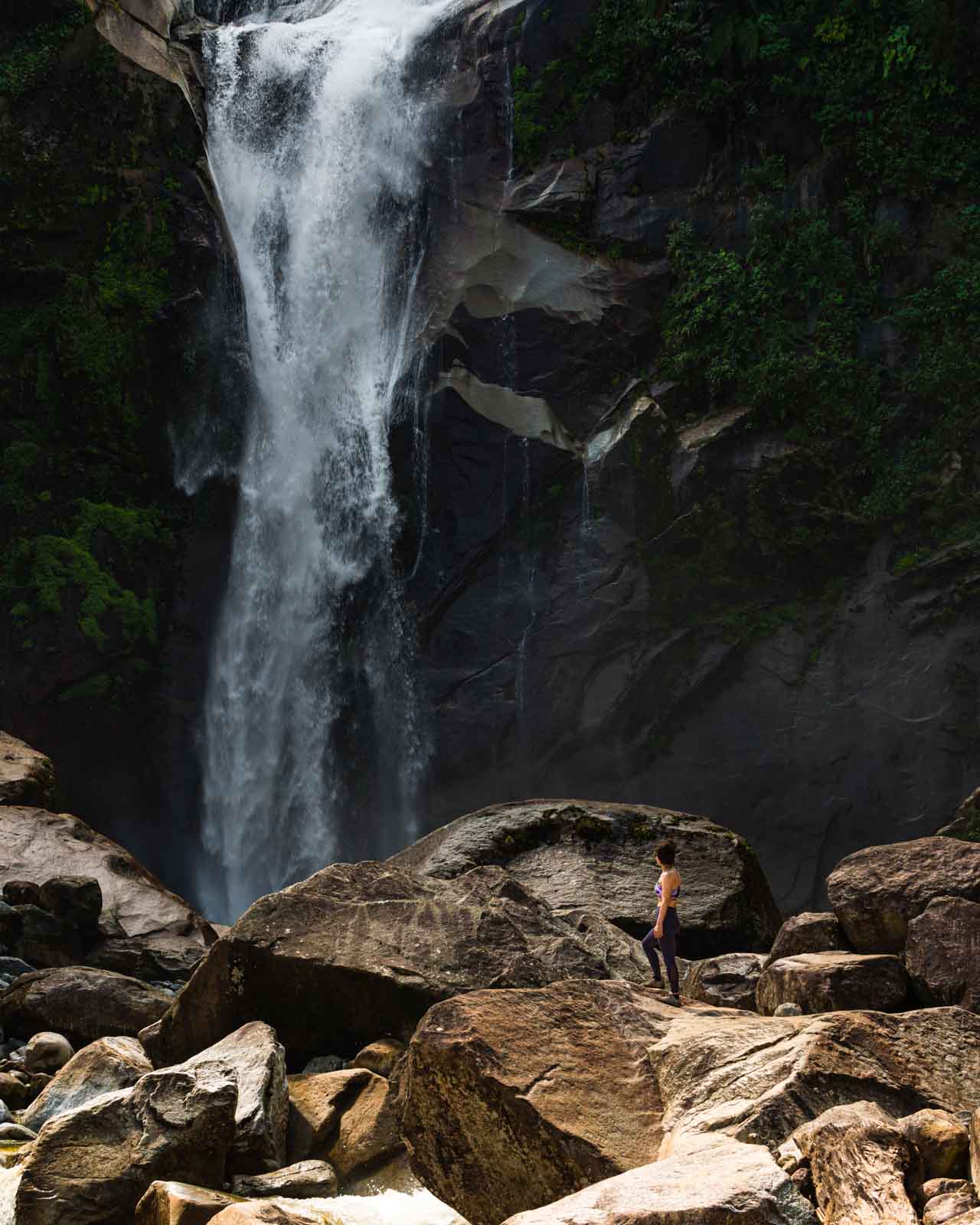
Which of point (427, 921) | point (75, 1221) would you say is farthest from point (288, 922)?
point (75, 1221)

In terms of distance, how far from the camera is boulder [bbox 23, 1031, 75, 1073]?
7121mm

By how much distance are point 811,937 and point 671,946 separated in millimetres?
904

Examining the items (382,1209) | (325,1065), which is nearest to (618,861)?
(325,1065)

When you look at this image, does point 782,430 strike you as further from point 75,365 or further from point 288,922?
point 288,922

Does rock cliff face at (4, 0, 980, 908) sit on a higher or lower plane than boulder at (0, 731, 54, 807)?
higher

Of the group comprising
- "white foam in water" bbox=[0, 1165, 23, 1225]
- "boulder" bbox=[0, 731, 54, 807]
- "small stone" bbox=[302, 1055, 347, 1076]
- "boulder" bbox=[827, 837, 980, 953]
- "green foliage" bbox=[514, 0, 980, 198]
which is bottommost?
"white foam in water" bbox=[0, 1165, 23, 1225]

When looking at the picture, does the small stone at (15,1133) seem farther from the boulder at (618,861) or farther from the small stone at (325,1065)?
the boulder at (618,861)

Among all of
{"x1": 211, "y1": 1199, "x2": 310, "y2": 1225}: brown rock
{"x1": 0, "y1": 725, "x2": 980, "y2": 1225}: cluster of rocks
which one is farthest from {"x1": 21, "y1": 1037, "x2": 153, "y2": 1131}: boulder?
{"x1": 211, "y1": 1199, "x2": 310, "y2": 1225}: brown rock

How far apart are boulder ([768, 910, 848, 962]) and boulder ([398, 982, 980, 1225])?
1771 millimetres

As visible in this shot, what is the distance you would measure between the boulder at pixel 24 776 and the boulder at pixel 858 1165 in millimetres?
11073

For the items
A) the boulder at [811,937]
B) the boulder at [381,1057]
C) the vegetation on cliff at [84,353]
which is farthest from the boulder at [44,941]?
the vegetation on cliff at [84,353]

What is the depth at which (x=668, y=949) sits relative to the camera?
7.23 metres

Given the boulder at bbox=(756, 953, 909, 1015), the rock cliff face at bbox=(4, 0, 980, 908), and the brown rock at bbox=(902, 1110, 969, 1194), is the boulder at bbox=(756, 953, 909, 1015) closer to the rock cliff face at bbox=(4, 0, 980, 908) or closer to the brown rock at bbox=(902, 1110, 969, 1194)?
the brown rock at bbox=(902, 1110, 969, 1194)

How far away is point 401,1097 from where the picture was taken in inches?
205
